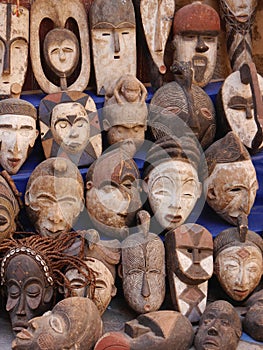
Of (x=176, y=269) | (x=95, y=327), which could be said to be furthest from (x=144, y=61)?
(x=95, y=327)

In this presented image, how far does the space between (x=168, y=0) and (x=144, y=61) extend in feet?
1.60

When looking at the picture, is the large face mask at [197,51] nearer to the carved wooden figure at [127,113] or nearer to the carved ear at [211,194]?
the carved wooden figure at [127,113]

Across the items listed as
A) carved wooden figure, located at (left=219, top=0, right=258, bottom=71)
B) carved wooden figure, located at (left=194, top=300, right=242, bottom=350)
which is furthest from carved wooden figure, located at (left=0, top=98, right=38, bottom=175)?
carved wooden figure, located at (left=219, top=0, right=258, bottom=71)

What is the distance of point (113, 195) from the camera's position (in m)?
5.74

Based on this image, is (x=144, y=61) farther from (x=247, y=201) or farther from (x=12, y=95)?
(x=247, y=201)

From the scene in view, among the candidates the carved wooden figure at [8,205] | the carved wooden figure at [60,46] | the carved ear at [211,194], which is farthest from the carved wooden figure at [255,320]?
the carved wooden figure at [60,46]

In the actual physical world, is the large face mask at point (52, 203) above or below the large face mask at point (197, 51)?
below

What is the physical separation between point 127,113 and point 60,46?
0.76 m

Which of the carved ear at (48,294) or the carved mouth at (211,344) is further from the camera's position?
the carved ear at (48,294)

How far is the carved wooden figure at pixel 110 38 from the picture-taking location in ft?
22.0

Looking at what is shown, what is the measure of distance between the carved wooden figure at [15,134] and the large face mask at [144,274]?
3.11 ft

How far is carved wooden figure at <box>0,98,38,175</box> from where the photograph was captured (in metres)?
5.94

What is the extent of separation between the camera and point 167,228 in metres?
5.84

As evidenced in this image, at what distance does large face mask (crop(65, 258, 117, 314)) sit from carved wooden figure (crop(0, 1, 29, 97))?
1.61 meters
